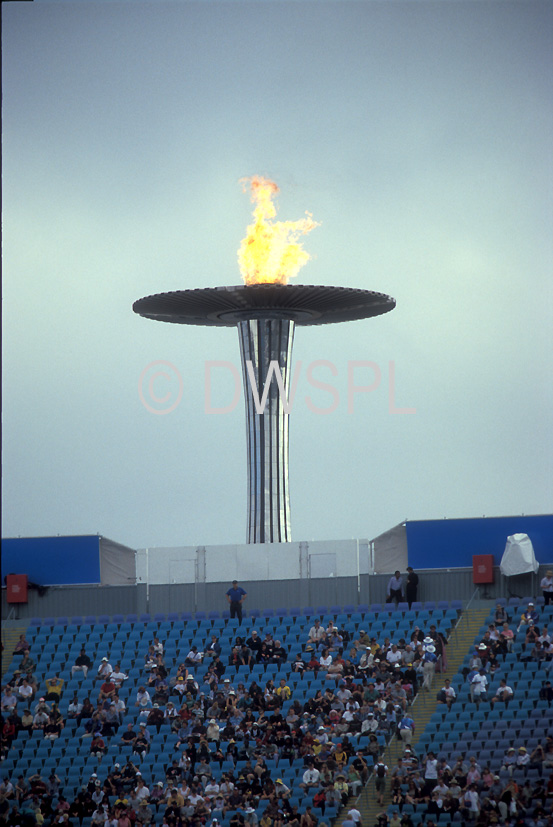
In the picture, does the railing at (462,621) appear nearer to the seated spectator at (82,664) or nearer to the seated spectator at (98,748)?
the seated spectator at (98,748)

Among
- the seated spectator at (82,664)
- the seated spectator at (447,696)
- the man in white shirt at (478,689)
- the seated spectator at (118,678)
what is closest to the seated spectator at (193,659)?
the seated spectator at (118,678)

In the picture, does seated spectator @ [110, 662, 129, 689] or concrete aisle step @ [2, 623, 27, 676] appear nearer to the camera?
seated spectator @ [110, 662, 129, 689]

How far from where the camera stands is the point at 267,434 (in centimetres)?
4434

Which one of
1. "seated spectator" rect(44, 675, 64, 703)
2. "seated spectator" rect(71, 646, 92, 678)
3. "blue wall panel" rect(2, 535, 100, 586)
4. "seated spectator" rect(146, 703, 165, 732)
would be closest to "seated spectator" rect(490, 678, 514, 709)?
"seated spectator" rect(146, 703, 165, 732)

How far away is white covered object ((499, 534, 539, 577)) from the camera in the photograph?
121ft

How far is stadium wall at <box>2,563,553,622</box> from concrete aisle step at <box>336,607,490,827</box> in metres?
2.35

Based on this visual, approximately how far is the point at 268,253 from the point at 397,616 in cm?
1645

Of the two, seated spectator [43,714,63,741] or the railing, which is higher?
the railing

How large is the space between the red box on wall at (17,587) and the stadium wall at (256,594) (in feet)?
0.96

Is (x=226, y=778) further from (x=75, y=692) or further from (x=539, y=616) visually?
(x=539, y=616)

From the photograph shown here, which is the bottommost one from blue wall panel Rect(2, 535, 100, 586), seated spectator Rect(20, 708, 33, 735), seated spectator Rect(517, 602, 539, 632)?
seated spectator Rect(20, 708, 33, 735)

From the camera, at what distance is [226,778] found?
2792cm

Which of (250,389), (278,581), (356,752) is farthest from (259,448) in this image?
(356,752)

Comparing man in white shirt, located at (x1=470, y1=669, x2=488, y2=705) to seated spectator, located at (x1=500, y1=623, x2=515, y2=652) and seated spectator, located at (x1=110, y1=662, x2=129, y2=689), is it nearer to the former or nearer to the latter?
seated spectator, located at (x1=500, y1=623, x2=515, y2=652)
